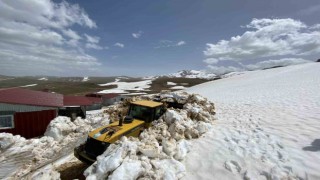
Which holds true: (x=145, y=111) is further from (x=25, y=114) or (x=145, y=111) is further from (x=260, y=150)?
(x=25, y=114)

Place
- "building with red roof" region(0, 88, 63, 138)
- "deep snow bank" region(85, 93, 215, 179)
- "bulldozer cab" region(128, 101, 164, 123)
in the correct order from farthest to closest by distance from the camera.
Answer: "building with red roof" region(0, 88, 63, 138), "bulldozer cab" region(128, 101, 164, 123), "deep snow bank" region(85, 93, 215, 179)

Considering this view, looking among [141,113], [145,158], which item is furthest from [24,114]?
[145,158]

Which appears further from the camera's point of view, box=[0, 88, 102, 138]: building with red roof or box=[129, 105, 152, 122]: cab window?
box=[0, 88, 102, 138]: building with red roof

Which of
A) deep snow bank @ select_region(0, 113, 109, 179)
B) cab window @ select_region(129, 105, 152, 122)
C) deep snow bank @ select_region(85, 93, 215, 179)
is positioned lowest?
deep snow bank @ select_region(0, 113, 109, 179)

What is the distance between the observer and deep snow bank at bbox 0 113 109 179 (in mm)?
10148

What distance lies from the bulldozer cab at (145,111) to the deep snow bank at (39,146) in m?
4.58

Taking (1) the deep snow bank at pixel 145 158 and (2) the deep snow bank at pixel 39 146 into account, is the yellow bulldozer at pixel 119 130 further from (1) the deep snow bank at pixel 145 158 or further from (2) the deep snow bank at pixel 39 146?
(2) the deep snow bank at pixel 39 146

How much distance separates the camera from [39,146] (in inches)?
497

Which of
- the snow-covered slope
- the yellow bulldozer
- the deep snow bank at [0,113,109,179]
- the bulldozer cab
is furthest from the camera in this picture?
the deep snow bank at [0,113,109,179]

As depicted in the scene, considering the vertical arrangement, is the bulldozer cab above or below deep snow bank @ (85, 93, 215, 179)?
above

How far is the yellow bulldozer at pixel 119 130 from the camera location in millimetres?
7965

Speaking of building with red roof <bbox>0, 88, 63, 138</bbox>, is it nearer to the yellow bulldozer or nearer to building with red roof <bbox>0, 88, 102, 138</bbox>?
building with red roof <bbox>0, 88, 102, 138</bbox>

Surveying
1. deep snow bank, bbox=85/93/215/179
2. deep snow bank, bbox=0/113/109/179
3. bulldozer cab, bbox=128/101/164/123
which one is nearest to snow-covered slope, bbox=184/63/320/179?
deep snow bank, bbox=85/93/215/179

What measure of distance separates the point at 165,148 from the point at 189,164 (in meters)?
1.11
